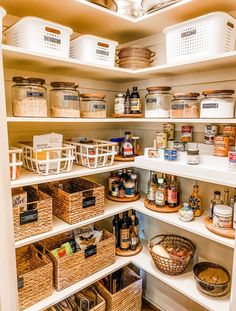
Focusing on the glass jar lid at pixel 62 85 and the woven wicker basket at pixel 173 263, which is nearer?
the glass jar lid at pixel 62 85

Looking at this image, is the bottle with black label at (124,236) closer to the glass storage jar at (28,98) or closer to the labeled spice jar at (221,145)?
the labeled spice jar at (221,145)

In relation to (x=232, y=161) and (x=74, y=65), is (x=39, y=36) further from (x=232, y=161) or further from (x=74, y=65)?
(x=232, y=161)

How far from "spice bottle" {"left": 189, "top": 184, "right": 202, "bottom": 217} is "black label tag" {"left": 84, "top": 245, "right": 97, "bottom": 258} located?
689 mm

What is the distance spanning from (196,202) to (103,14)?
129 centimetres

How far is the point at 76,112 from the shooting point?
1.47 meters

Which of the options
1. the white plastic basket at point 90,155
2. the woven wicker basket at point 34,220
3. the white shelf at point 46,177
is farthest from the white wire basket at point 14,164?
the white plastic basket at point 90,155

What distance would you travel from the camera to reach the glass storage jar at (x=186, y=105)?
1474 mm

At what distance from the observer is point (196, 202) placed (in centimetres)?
163

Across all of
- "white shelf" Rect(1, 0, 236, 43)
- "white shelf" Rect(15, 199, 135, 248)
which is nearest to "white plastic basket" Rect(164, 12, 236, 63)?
"white shelf" Rect(1, 0, 236, 43)

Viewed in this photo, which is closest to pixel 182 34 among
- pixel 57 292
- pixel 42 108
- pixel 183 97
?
pixel 183 97

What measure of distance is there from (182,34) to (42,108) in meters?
0.86

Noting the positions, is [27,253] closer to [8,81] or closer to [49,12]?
[8,81]

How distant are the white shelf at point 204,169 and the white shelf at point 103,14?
833mm

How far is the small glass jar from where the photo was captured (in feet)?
4.73
